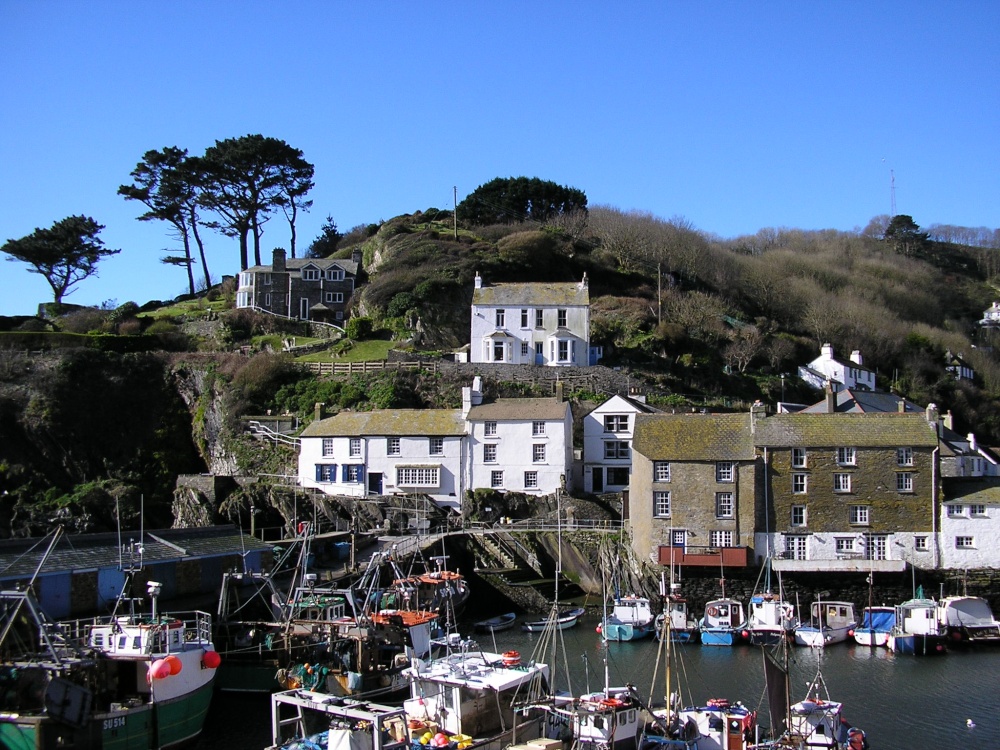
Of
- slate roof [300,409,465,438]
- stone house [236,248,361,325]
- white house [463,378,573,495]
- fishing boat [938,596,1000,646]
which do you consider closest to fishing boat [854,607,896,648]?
fishing boat [938,596,1000,646]

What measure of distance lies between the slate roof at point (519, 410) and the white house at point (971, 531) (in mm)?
18238

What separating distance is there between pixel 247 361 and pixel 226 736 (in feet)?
126

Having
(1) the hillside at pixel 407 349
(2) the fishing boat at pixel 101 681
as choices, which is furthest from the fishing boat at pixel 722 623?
(1) the hillside at pixel 407 349

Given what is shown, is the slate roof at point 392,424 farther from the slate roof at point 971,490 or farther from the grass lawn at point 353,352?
the slate roof at point 971,490

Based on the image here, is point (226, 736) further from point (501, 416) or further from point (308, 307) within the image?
point (308, 307)

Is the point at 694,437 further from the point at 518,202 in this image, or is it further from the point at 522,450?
the point at 518,202

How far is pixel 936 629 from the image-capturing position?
37.2 meters

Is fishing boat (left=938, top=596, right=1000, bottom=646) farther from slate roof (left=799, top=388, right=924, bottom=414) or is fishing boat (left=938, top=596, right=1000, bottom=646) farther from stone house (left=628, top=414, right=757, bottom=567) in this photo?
slate roof (left=799, top=388, right=924, bottom=414)

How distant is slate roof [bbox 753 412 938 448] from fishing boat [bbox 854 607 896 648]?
6.97m

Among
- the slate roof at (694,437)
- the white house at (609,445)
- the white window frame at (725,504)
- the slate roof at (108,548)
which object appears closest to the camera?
the slate roof at (108,548)

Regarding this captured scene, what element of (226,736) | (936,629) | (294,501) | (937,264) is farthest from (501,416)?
(937,264)

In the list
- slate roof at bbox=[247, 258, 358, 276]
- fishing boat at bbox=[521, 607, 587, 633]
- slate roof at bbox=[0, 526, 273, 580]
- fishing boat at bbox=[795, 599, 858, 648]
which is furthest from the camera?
slate roof at bbox=[247, 258, 358, 276]

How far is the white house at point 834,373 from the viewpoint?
70.8 meters

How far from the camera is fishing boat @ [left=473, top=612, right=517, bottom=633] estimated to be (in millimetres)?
39562
